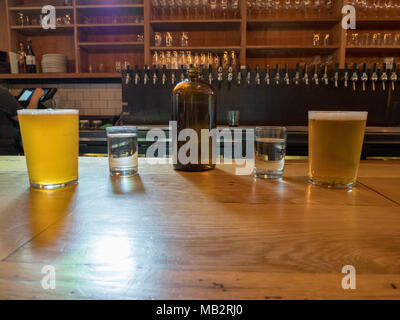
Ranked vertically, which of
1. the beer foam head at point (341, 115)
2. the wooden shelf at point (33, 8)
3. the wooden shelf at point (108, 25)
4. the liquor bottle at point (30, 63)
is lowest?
the beer foam head at point (341, 115)

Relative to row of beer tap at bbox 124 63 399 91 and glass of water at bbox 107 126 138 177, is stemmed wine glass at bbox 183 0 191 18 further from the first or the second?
glass of water at bbox 107 126 138 177

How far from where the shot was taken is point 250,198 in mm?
537

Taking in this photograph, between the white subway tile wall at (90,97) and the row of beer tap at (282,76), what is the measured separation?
0.65 meters

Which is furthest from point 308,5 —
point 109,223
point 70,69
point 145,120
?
point 109,223

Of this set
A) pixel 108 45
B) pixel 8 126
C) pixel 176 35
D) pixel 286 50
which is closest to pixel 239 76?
pixel 286 50

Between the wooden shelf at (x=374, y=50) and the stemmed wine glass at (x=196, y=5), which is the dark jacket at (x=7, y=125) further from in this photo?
the wooden shelf at (x=374, y=50)

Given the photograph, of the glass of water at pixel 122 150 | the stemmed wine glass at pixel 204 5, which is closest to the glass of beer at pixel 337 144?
the glass of water at pixel 122 150

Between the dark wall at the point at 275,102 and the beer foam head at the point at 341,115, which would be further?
the dark wall at the point at 275,102

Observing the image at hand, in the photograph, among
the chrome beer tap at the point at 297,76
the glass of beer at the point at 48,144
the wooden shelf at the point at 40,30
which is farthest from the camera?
the wooden shelf at the point at 40,30

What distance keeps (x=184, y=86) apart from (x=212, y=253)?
1.80 feet

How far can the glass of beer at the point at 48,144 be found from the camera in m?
0.57

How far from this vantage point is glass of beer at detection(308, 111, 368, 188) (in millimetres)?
585

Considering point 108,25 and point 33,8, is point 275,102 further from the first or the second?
point 33,8
